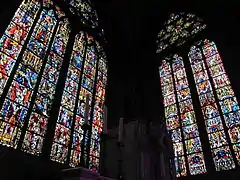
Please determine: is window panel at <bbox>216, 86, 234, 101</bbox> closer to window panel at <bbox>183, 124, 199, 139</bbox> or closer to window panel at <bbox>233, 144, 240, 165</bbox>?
window panel at <bbox>183, 124, 199, 139</bbox>

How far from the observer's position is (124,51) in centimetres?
1009

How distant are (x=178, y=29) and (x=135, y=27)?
189 cm

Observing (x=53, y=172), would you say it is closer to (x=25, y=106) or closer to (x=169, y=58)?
(x=25, y=106)

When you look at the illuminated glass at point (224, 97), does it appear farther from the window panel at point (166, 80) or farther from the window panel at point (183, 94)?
the window panel at point (166, 80)

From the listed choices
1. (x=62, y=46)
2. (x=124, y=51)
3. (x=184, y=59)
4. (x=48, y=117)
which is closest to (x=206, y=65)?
(x=184, y=59)

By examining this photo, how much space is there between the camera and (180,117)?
7078 mm

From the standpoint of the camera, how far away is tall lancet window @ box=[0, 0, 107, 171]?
195 inches

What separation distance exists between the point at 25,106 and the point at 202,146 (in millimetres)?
4609

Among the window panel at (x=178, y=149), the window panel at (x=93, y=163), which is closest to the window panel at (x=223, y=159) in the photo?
the window panel at (x=178, y=149)

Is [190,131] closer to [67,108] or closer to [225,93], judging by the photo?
[225,93]

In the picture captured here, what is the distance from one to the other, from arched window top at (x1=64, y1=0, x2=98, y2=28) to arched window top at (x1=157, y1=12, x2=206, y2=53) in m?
2.83

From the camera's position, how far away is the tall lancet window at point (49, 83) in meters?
4.96

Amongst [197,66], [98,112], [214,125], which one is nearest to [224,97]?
[214,125]

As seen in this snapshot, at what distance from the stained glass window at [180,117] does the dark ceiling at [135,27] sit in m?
0.50
